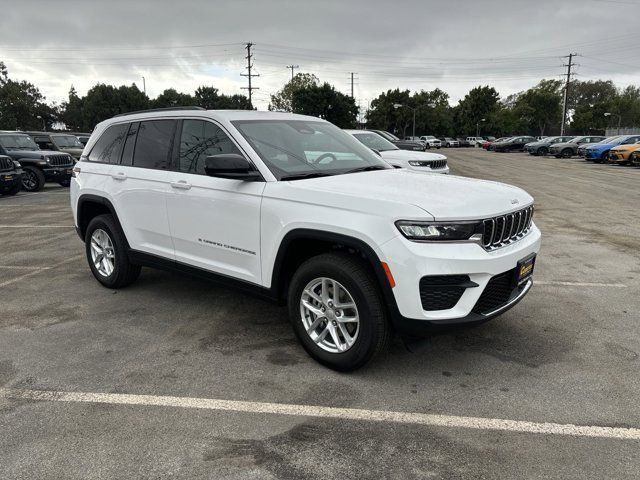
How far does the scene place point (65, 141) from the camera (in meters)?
21.2

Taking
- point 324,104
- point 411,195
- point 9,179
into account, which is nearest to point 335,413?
point 411,195

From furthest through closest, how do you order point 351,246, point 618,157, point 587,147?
point 587,147 → point 618,157 → point 351,246

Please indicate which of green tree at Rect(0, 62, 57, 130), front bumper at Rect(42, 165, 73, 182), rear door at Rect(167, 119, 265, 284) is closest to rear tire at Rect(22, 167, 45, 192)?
front bumper at Rect(42, 165, 73, 182)

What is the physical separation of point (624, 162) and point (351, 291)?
28438 millimetres

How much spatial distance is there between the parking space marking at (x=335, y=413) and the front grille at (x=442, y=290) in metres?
0.69

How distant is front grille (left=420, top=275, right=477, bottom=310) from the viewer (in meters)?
3.13

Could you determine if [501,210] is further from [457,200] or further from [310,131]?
[310,131]

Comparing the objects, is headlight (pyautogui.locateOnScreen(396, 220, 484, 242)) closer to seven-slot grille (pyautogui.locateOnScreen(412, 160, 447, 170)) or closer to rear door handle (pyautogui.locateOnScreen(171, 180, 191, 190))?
rear door handle (pyautogui.locateOnScreen(171, 180, 191, 190))

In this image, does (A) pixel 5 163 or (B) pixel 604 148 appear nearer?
(A) pixel 5 163

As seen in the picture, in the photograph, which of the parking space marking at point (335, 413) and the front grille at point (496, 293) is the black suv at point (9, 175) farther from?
→ the front grille at point (496, 293)

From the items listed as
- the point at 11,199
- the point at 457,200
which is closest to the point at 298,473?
the point at 457,200

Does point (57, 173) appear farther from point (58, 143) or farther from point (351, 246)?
point (351, 246)

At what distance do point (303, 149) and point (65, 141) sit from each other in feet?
66.2

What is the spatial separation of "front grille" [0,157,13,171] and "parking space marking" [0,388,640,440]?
13546 millimetres
